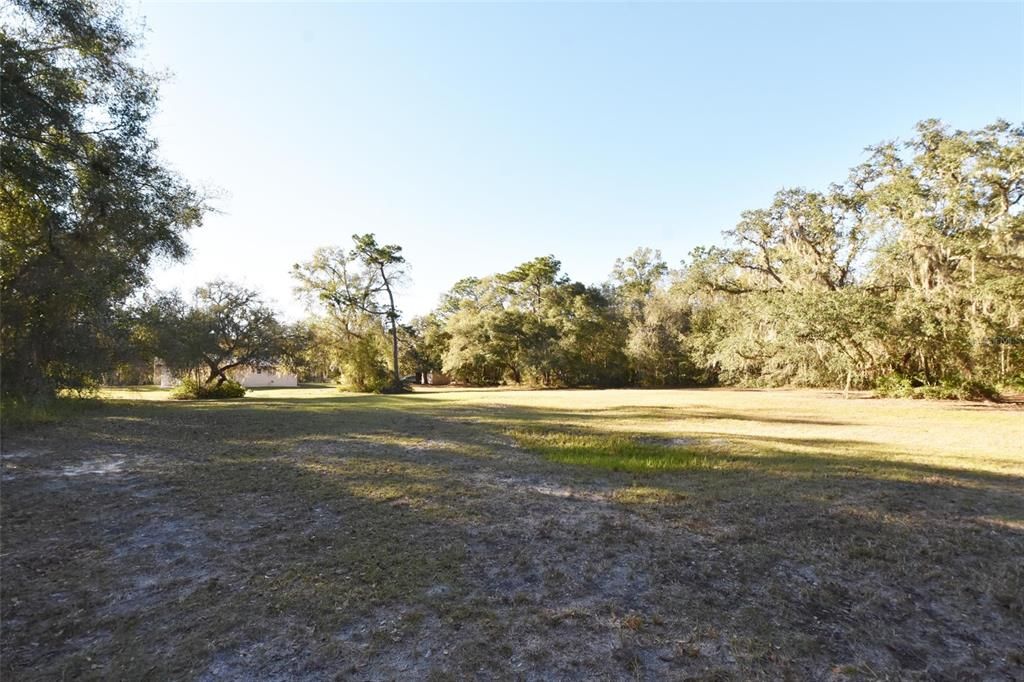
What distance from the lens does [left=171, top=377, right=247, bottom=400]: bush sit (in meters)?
24.0

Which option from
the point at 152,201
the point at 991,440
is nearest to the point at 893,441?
the point at 991,440

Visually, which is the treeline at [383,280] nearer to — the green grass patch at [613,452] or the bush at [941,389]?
the bush at [941,389]

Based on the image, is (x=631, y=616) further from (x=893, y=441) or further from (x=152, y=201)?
(x=152, y=201)

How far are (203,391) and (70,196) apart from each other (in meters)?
16.7

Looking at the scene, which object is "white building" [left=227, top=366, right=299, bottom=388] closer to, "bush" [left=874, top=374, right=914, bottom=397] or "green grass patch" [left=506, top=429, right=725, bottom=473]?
"green grass patch" [left=506, top=429, right=725, bottom=473]

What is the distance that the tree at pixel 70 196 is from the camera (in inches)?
330

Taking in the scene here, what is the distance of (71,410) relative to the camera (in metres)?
12.8

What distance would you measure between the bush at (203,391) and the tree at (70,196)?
11.8m

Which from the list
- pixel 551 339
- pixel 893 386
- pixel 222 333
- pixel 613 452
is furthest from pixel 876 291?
pixel 222 333

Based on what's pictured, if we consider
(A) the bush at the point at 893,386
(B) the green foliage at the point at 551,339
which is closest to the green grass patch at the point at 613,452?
(A) the bush at the point at 893,386

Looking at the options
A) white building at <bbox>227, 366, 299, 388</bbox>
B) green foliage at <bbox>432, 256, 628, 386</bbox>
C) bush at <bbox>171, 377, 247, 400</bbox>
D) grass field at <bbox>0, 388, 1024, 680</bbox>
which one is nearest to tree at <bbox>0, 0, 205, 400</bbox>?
grass field at <bbox>0, 388, 1024, 680</bbox>

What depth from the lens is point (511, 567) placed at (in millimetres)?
3637

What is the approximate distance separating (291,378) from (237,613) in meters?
51.4

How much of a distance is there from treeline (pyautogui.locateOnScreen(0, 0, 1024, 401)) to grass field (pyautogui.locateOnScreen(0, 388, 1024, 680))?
5.58m
